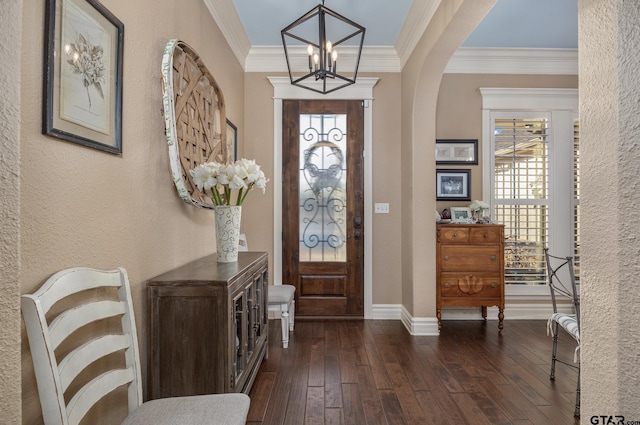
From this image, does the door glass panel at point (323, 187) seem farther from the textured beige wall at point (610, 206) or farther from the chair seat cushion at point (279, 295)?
the textured beige wall at point (610, 206)

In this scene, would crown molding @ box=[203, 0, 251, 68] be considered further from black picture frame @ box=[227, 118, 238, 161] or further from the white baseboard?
the white baseboard

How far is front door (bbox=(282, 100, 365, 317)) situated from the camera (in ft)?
12.8

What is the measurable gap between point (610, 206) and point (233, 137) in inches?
118

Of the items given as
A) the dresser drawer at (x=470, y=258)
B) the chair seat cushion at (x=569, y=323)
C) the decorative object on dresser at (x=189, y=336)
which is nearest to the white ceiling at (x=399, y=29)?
the dresser drawer at (x=470, y=258)

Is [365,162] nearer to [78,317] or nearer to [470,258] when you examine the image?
[470,258]

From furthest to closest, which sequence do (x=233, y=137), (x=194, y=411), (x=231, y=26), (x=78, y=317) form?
1. (x=233, y=137)
2. (x=231, y=26)
3. (x=194, y=411)
4. (x=78, y=317)

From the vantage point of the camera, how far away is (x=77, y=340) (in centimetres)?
124

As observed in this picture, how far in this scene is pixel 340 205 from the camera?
3.92 meters

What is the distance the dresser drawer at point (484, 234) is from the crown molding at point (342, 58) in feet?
6.39

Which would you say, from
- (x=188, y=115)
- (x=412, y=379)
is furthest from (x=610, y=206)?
(x=188, y=115)

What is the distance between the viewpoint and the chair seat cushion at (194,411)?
3.86ft

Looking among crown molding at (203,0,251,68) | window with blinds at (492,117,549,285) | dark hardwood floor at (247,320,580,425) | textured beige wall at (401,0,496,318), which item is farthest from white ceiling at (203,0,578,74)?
dark hardwood floor at (247,320,580,425)

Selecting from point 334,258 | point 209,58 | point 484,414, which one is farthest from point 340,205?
point 484,414

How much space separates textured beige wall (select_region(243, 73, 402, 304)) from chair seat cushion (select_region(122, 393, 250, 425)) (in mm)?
2613
